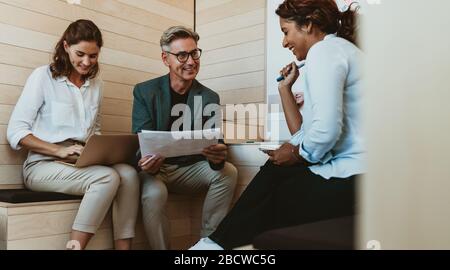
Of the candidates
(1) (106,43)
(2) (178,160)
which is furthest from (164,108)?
(1) (106,43)

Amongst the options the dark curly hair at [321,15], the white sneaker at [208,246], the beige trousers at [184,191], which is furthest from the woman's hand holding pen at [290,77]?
the white sneaker at [208,246]

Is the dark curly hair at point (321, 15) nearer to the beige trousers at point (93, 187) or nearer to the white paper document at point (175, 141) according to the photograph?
the white paper document at point (175, 141)

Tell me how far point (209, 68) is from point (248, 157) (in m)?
0.52

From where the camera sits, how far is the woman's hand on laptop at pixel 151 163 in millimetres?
1083

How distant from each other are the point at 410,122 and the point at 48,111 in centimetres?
103

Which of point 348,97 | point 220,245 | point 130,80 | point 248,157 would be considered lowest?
point 220,245

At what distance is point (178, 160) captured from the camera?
1.22 m

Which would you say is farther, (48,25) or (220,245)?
(48,25)

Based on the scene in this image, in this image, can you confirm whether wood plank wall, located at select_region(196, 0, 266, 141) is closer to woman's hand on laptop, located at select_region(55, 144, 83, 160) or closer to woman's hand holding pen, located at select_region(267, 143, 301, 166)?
woman's hand holding pen, located at select_region(267, 143, 301, 166)

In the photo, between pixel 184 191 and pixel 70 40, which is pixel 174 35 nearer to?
pixel 70 40
